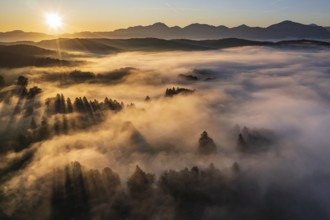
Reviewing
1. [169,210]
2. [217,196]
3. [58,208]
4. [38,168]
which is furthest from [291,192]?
[38,168]

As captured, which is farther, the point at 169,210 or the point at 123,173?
the point at 123,173

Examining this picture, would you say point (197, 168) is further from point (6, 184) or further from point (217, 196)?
point (6, 184)

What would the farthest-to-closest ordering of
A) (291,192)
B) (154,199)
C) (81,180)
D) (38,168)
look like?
(291,192) → (38,168) → (81,180) → (154,199)

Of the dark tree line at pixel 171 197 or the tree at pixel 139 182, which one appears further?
the tree at pixel 139 182

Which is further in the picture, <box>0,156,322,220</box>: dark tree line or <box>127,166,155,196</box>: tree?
<box>127,166,155,196</box>: tree

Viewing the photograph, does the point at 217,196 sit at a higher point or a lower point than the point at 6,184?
lower

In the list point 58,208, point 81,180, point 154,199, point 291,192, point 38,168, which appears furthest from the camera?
point 291,192

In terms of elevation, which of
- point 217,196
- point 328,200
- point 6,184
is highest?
point 6,184

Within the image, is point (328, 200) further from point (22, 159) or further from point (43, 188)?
point (22, 159)

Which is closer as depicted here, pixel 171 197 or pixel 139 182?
pixel 171 197

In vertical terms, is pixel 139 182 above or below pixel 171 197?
above

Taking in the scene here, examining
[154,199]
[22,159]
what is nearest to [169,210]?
[154,199]
